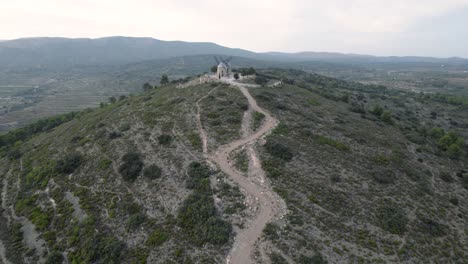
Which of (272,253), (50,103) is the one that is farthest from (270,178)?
(50,103)

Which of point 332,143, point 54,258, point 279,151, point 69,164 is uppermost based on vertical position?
point 279,151

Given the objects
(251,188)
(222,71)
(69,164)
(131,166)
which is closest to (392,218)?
(251,188)

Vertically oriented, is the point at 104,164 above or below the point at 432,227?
below

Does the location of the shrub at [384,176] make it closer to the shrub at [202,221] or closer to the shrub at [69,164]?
the shrub at [202,221]

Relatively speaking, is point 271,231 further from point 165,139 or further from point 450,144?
point 450,144

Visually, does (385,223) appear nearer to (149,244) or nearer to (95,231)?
(149,244)

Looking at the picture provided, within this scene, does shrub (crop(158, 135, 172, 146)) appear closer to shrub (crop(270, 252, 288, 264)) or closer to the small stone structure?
shrub (crop(270, 252, 288, 264))

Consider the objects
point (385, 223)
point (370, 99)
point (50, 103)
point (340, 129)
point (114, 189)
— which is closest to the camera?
point (385, 223)
